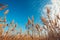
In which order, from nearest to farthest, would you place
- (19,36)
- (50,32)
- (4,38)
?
(4,38)
(50,32)
(19,36)

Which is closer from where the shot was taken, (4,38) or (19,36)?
(4,38)

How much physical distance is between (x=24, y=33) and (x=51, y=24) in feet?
1.82

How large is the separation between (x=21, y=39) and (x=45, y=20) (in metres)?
0.46

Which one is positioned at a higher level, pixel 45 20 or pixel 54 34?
pixel 45 20

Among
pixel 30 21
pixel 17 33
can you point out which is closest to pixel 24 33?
pixel 17 33

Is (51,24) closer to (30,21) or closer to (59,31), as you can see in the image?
(59,31)

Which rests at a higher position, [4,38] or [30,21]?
[30,21]

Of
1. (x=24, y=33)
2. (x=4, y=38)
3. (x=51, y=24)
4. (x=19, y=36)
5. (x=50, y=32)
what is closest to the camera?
(x=4, y=38)

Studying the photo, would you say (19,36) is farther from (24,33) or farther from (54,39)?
(54,39)

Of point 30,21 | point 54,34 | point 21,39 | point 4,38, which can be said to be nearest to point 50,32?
point 54,34

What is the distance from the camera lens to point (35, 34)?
73.1 inches

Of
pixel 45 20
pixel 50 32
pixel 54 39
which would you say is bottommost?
pixel 54 39

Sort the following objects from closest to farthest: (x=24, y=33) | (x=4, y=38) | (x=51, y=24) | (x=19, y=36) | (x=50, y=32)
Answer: (x=4, y=38) < (x=51, y=24) < (x=50, y=32) < (x=19, y=36) < (x=24, y=33)

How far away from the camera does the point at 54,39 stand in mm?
1595
